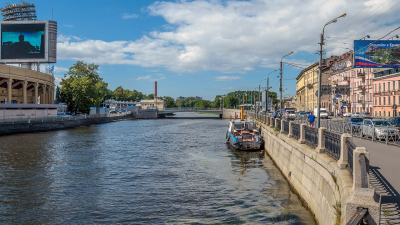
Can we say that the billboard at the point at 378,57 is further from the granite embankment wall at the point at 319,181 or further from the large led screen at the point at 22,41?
the large led screen at the point at 22,41

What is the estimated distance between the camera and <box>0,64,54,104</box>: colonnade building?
193ft

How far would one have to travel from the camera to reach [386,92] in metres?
63.4

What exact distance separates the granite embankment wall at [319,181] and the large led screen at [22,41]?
186ft

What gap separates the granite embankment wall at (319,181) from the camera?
341 inches

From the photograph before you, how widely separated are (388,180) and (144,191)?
10497 mm

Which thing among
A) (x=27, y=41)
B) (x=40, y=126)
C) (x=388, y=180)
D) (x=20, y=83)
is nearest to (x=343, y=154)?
(x=388, y=180)

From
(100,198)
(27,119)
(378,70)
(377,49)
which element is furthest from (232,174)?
(378,70)

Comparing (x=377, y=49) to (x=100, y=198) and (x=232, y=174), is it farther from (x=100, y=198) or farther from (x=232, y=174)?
(x=100, y=198)

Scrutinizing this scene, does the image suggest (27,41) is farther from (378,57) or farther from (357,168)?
(357,168)

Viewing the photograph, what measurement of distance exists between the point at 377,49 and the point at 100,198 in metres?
33.6

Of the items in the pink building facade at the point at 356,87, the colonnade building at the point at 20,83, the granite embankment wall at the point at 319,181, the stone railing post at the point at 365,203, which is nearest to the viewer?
the stone railing post at the point at 365,203

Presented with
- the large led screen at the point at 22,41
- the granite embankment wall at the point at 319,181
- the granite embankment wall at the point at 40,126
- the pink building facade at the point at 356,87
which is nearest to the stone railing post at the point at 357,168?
the granite embankment wall at the point at 319,181

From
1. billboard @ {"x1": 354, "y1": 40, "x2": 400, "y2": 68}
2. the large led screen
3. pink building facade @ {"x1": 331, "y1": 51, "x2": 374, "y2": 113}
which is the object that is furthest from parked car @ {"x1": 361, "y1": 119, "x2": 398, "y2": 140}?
the large led screen

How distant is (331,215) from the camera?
9.31 metres
